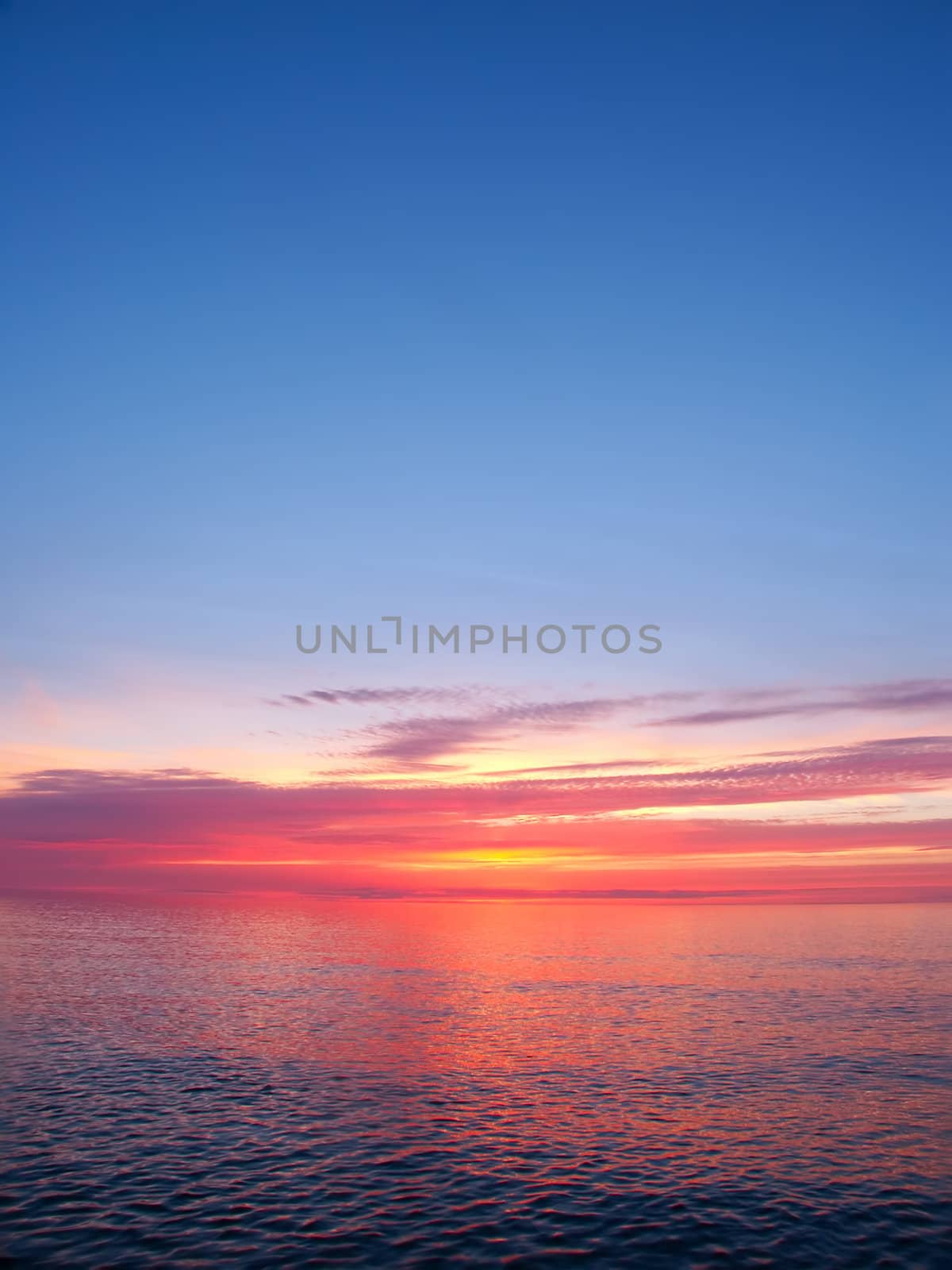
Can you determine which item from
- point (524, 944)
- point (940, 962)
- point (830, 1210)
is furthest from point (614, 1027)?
point (524, 944)

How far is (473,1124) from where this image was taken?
3738 centimetres

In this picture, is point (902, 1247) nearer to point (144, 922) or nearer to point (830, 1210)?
point (830, 1210)

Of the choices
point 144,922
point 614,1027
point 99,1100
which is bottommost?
point 144,922

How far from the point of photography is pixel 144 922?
183 metres

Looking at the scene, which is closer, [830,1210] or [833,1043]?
[830,1210]

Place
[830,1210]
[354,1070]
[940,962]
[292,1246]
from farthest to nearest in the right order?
[940,962]
[354,1070]
[830,1210]
[292,1246]

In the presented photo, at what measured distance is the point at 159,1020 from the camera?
60.1 m

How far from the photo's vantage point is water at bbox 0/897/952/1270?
25391 mm

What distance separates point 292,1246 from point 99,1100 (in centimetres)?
1951

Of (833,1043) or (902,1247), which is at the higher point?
(902,1247)

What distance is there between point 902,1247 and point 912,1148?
10.1 meters

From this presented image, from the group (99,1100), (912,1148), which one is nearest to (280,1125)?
A: (99,1100)

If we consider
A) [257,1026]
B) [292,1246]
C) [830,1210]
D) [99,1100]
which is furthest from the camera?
[257,1026]

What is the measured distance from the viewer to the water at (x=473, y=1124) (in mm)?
25391
